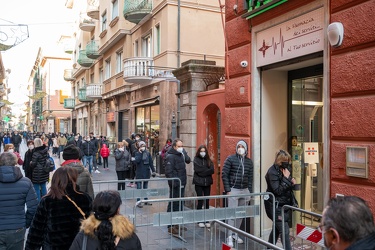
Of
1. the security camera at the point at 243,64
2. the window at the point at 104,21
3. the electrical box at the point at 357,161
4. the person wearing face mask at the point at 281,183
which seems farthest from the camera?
the window at the point at 104,21

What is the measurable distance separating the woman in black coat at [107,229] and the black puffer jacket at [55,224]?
1.02m

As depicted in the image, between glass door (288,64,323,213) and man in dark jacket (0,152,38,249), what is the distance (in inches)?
200

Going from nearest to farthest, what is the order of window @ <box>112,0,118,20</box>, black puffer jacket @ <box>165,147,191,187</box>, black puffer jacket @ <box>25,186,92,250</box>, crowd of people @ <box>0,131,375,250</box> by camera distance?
crowd of people @ <box>0,131,375,250</box>, black puffer jacket @ <box>25,186,92,250</box>, black puffer jacket @ <box>165,147,191,187</box>, window @ <box>112,0,118,20</box>

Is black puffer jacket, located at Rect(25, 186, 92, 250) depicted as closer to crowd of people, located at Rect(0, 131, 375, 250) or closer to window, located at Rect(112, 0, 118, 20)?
crowd of people, located at Rect(0, 131, 375, 250)

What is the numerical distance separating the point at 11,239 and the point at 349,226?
4088mm

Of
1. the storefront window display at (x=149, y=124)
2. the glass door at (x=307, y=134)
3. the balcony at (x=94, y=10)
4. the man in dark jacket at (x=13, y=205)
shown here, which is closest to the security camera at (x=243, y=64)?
the glass door at (x=307, y=134)

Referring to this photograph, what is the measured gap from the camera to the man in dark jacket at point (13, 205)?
462 cm

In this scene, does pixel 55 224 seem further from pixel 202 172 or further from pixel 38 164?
pixel 38 164

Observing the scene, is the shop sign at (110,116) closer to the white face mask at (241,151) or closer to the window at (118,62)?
the window at (118,62)

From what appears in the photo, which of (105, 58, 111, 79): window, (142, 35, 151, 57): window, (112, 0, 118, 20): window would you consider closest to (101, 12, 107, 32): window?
(112, 0, 118, 20): window

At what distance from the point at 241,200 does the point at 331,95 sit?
2.74 metres

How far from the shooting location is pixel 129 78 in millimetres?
17703

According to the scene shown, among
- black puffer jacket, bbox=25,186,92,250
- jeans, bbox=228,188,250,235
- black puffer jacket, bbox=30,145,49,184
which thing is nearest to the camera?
black puffer jacket, bbox=25,186,92,250

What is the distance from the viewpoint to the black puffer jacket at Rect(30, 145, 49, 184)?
29.5 ft
